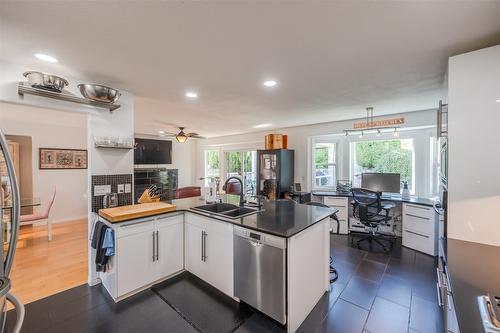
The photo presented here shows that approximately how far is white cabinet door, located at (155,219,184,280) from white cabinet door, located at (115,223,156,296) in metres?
0.08

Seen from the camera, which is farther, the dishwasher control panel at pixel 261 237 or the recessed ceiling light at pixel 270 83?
the recessed ceiling light at pixel 270 83

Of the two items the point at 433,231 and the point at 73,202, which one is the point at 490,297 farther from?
the point at 73,202

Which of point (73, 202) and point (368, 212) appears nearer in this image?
point (368, 212)

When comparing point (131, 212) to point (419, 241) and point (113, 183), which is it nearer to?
point (113, 183)

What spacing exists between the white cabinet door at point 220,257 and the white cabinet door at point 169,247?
0.46m

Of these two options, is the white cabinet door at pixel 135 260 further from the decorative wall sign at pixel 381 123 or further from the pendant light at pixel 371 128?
the decorative wall sign at pixel 381 123

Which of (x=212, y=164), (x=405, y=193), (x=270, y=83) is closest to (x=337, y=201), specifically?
(x=405, y=193)

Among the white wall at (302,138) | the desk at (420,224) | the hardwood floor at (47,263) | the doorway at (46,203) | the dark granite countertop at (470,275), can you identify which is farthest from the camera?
the white wall at (302,138)

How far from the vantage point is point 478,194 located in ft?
5.43

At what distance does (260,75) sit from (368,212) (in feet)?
9.95

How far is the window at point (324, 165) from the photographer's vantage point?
16.2 feet

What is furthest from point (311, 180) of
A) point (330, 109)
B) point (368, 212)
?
point (330, 109)

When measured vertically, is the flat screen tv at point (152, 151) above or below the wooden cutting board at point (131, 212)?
above

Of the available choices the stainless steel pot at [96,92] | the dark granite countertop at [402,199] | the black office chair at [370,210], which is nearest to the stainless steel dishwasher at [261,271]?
the stainless steel pot at [96,92]
